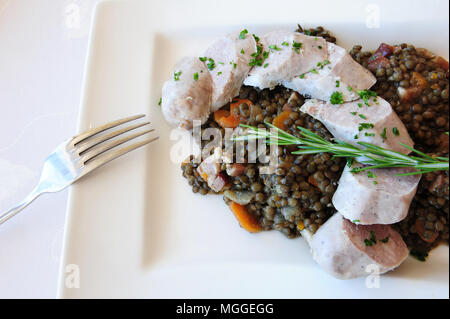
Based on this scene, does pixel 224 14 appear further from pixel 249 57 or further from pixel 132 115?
pixel 132 115

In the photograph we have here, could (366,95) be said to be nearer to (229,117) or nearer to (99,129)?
(229,117)

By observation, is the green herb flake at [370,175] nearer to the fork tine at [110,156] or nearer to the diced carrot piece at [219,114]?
the diced carrot piece at [219,114]

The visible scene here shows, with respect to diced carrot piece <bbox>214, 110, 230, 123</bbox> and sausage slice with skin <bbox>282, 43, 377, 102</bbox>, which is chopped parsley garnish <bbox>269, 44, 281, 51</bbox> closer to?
sausage slice with skin <bbox>282, 43, 377, 102</bbox>

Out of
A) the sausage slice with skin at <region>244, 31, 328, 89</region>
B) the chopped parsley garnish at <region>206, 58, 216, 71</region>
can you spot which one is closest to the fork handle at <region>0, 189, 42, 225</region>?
the chopped parsley garnish at <region>206, 58, 216, 71</region>

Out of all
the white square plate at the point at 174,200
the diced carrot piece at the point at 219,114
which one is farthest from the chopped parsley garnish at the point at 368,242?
the diced carrot piece at the point at 219,114

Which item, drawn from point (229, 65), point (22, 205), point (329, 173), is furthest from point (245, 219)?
point (22, 205)

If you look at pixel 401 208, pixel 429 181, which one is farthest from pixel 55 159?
pixel 429 181

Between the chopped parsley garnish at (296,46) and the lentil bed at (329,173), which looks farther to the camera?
the chopped parsley garnish at (296,46)
